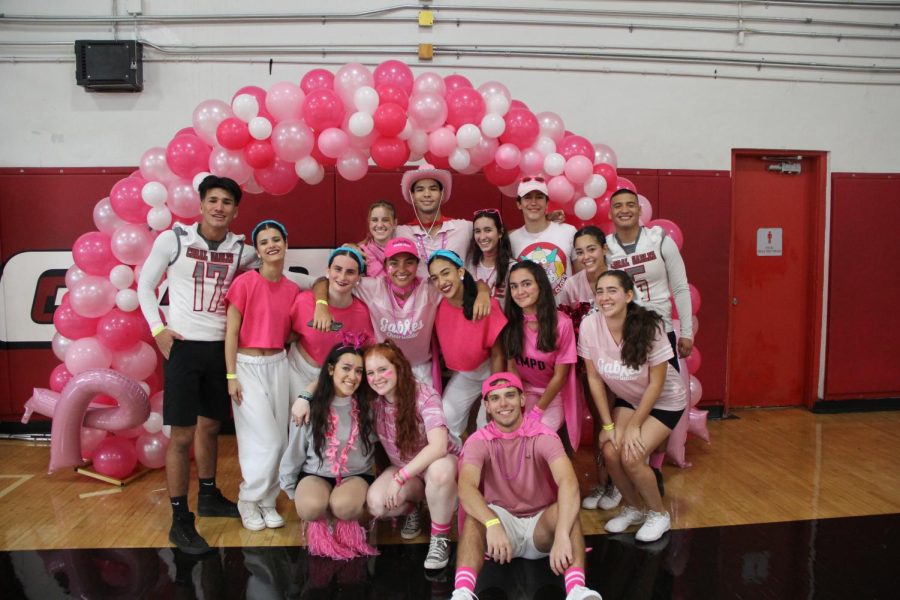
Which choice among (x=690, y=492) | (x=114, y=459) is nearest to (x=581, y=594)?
(x=690, y=492)

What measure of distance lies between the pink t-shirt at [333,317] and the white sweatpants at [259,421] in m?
0.18

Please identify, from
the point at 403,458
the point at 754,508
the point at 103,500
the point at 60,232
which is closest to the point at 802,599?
the point at 754,508

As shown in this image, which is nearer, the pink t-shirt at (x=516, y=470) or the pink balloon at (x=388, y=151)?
the pink t-shirt at (x=516, y=470)

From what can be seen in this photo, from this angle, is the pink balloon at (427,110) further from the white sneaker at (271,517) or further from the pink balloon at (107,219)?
the white sneaker at (271,517)

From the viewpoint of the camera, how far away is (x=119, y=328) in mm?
3713

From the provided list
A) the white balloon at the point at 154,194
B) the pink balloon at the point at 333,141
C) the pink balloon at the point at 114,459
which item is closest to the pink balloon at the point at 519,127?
the pink balloon at the point at 333,141

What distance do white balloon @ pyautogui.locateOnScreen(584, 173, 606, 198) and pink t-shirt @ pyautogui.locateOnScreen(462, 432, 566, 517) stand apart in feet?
5.94

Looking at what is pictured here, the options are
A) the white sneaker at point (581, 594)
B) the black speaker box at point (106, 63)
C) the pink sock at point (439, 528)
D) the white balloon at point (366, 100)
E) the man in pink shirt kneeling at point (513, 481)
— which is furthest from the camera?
the black speaker box at point (106, 63)

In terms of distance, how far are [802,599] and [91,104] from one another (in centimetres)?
545

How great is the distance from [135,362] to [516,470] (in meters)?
2.57

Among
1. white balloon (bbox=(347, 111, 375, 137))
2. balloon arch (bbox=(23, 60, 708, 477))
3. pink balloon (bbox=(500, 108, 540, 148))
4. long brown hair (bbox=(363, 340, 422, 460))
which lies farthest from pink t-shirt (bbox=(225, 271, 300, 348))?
pink balloon (bbox=(500, 108, 540, 148))

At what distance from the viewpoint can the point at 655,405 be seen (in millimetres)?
3135

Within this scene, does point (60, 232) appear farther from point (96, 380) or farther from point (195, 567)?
point (195, 567)

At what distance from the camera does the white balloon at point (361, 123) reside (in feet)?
11.1
